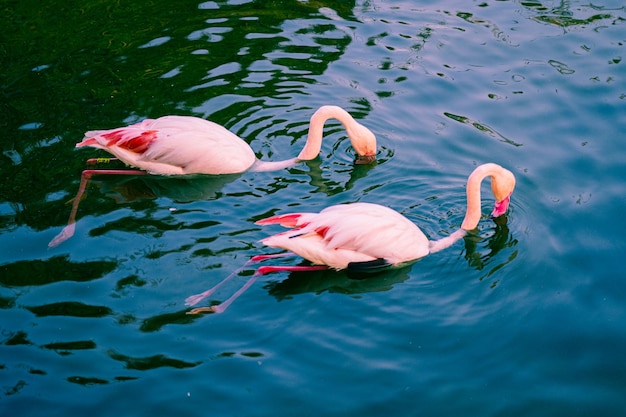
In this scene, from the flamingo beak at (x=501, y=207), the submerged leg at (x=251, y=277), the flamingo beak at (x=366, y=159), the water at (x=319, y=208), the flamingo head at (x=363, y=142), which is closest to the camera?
the water at (x=319, y=208)

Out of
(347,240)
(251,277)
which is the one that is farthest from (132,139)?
(347,240)

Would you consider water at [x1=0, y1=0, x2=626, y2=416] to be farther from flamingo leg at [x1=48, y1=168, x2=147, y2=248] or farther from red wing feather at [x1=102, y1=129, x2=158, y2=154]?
red wing feather at [x1=102, y1=129, x2=158, y2=154]

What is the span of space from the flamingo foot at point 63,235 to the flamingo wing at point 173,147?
89cm

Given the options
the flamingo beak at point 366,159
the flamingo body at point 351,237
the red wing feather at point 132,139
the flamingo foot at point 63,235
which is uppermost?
the red wing feather at point 132,139

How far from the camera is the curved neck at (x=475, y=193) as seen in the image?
616 centimetres

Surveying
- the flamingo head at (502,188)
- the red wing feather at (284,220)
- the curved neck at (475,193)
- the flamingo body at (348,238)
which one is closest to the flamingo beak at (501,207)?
the flamingo head at (502,188)

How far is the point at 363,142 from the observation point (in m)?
7.22

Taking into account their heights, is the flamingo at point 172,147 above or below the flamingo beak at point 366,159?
above

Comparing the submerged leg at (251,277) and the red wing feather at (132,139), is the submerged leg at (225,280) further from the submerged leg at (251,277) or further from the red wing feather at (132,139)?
the red wing feather at (132,139)

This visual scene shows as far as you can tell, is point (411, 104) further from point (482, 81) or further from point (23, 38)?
point (23, 38)

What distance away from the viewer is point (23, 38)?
8.99 metres

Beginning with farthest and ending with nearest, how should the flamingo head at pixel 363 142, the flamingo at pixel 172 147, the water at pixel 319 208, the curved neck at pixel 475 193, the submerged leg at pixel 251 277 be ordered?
the flamingo head at pixel 363 142
the flamingo at pixel 172 147
the curved neck at pixel 475 193
the submerged leg at pixel 251 277
the water at pixel 319 208

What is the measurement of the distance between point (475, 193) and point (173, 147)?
2.45m

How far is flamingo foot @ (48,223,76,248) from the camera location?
604 cm
